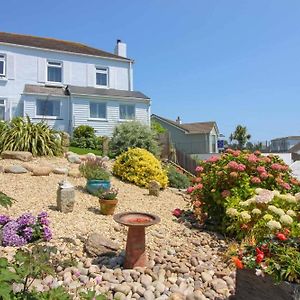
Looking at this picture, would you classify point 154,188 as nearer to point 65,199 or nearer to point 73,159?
point 65,199

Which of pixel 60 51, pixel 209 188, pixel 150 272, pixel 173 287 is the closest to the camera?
pixel 173 287

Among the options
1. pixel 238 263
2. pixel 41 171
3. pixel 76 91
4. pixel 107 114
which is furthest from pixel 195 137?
pixel 238 263

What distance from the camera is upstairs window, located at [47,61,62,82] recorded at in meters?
22.1

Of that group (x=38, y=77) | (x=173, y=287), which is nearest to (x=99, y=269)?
(x=173, y=287)

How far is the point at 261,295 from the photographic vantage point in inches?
123

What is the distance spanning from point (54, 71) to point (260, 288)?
70.7 feet

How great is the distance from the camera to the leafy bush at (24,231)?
4520 millimetres

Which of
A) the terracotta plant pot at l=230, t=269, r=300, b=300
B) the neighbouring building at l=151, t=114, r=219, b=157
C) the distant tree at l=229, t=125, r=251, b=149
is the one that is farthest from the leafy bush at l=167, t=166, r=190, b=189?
the distant tree at l=229, t=125, r=251, b=149

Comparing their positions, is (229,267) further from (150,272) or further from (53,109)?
(53,109)

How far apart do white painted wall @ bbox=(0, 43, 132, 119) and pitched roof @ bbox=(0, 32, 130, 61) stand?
1.58 feet

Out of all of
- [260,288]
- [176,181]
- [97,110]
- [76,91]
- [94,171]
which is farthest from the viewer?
[97,110]

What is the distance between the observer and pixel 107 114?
21641 millimetres

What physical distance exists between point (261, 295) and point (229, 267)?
115 centimetres

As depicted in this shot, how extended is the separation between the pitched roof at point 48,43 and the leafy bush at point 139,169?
1540cm
